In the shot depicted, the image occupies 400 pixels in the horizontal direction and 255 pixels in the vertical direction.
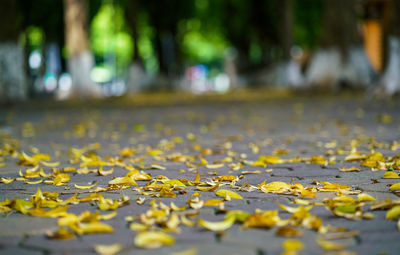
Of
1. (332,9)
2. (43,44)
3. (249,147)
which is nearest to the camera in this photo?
(249,147)

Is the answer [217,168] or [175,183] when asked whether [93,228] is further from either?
[217,168]

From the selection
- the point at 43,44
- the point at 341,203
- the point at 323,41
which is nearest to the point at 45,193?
the point at 341,203

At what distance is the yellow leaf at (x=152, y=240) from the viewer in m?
2.64

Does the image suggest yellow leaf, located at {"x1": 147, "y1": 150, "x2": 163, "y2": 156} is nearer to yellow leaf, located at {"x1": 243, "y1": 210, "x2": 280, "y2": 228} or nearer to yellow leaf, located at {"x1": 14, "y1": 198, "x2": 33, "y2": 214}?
yellow leaf, located at {"x1": 14, "y1": 198, "x2": 33, "y2": 214}

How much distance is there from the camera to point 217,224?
2932 millimetres

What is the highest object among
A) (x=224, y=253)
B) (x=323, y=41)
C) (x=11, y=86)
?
(x=323, y=41)

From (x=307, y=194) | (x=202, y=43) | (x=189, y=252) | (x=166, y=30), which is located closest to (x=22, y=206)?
(x=189, y=252)

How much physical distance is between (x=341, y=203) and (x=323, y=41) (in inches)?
707

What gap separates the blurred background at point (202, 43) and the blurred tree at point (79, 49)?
0.04 meters

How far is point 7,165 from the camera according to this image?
18.6ft

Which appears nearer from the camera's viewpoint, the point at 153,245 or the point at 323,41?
the point at 153,245

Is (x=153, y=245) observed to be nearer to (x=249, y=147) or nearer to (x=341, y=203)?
(x=341, y=203)

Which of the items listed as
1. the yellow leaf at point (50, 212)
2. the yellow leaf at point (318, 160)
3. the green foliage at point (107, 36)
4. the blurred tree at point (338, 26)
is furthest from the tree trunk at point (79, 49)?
the green foliage at point (107, 36)

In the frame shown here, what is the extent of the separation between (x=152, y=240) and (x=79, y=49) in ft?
67.4
